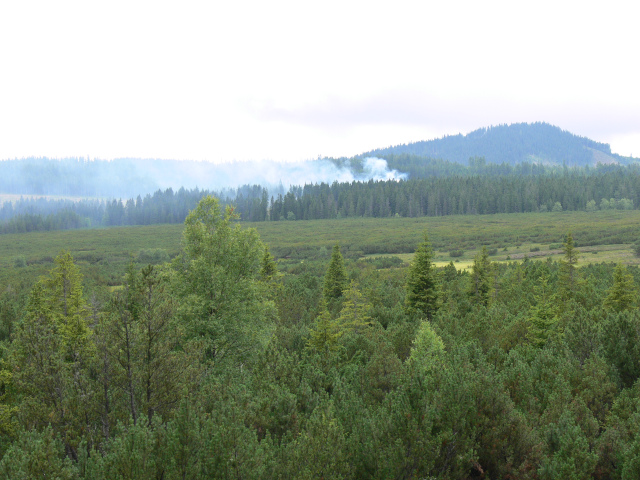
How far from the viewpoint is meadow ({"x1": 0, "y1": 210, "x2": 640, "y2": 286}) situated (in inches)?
2756

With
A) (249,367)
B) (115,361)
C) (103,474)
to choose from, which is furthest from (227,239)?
(103,474)

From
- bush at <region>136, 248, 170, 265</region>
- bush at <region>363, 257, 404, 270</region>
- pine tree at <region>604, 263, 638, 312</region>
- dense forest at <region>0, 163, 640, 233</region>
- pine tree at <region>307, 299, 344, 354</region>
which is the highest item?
dense forest at <region>0, 163, 640, 233</region>

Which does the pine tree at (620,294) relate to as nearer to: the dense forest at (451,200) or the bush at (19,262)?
the bush at (19,262)

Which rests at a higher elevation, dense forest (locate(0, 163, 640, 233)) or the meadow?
dense forest (locate(0, 163, 640, 233))

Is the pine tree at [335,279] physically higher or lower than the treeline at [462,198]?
lower

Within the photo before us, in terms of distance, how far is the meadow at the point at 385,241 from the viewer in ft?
230

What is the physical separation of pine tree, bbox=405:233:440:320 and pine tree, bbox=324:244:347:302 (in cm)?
798

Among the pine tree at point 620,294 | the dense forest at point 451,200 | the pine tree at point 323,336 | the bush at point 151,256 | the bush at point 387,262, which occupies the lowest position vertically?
the bush at point 387,262

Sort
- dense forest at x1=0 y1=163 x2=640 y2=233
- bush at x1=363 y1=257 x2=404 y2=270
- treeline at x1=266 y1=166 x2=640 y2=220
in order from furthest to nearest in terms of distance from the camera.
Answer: treeline at x1=266 y1=166 x2=640 y2=220
dense forest at x1=0 y1=163 x2=640 y2=233
bush at x1=363 y1=257 x2=404 y2=270

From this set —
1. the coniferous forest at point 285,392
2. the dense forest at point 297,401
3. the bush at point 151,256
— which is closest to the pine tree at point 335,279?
the coniferous forest at point 285,392

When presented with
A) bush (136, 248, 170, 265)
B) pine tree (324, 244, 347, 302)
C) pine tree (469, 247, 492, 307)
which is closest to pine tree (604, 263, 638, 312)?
pine tree (469, 247, 492, 307)

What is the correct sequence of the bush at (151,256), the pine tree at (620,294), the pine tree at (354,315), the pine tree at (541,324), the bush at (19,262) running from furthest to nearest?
the bush at (151,256) → the bush at (19,262) → the pine tree at (354,315) → the pine tree at (620,294) → the pine tree at (541,324)

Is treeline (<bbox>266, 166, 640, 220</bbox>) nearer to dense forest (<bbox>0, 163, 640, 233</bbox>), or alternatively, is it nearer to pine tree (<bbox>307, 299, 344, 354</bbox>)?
dense forest (<bbox>0, 163, 640, 233</bbox>)

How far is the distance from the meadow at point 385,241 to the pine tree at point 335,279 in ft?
98.4
